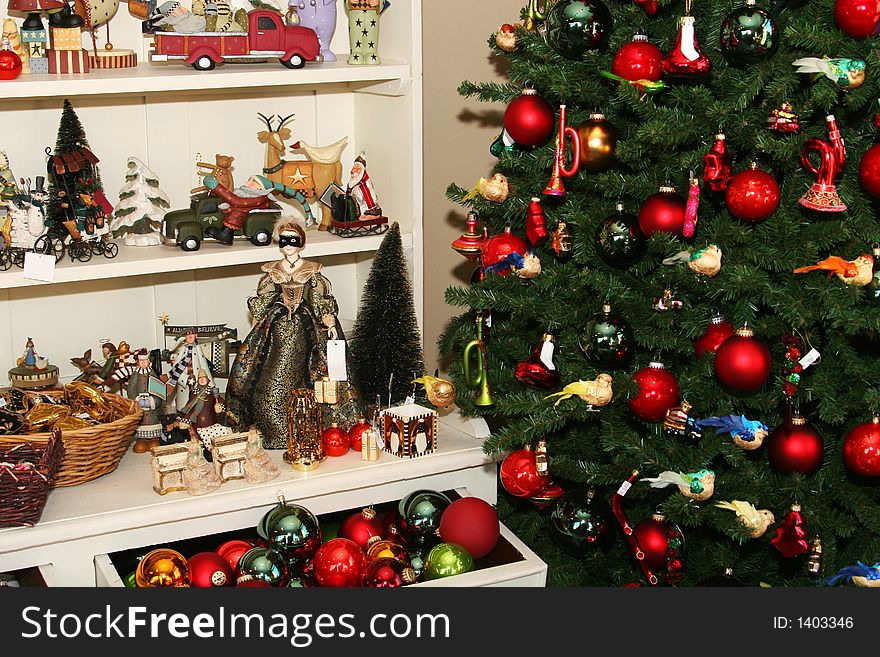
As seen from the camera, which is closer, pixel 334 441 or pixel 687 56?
pixel 687 56

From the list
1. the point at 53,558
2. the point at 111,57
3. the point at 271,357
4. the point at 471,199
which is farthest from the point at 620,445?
the point at 111,57

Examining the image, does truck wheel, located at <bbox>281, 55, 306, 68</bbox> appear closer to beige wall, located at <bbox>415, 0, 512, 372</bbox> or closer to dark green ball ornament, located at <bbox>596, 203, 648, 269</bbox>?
beige wall, located at <bbox>415, 0, 512, 372</bbox>

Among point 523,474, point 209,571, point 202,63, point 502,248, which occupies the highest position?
point 202,63

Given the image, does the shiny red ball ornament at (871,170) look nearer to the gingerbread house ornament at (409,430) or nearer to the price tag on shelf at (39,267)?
the gingerbread house ornament at (409,430)

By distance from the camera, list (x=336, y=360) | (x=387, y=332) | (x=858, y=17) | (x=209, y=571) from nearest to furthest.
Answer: (x=858, y=17) < (x=209, y=571) < (x=336, y=360) < (x=387, y=332)

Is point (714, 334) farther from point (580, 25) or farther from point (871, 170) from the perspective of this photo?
point (580, 25)

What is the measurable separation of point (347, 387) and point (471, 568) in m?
0.47

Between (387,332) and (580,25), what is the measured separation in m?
0.73

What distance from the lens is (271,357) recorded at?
6.84 ft

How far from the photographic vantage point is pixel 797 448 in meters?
1.61

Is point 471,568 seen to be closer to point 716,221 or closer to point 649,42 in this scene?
point 716,221

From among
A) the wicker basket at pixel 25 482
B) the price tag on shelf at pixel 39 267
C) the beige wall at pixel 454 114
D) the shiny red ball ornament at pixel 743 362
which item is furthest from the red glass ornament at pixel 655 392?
the price tag on shelf at pixel 39 267

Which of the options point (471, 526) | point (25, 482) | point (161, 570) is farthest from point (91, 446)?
point (471, 526)

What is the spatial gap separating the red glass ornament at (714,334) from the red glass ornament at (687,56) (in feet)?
1.23
